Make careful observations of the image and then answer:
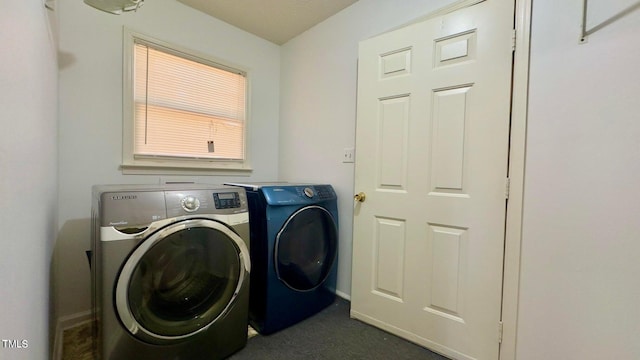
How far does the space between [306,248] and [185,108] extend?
1.48 meters

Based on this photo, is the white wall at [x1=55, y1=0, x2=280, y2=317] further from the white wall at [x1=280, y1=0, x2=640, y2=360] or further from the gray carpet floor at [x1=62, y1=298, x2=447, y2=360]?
the white wall at [x1=280, y1=0, x2=640, y2=360]

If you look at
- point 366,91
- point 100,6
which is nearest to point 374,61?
point 366,91

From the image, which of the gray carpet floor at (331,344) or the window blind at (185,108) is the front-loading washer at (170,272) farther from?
the window blind at (185,108)

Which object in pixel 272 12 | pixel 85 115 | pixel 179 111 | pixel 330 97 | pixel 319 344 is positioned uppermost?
pixel 272 12

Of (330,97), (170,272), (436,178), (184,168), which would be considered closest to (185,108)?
(184,168)

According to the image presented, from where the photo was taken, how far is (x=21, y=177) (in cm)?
65

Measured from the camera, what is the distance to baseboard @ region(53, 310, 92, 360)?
145cm

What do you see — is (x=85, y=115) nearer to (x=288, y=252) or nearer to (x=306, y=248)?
(x=288, y=252)

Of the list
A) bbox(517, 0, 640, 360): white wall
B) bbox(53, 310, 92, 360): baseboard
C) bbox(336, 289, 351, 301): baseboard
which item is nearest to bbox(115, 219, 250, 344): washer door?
bbox(53, 310, 92, 360): baseboard

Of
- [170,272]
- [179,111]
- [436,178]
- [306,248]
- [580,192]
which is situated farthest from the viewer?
[179,111]

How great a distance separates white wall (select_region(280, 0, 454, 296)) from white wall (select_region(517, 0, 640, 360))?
0.87 meters

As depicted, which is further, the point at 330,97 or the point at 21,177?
the point at 330,97

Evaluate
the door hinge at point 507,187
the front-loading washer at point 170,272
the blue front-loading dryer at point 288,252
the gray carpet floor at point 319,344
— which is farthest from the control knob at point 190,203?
→ the door hinge at point 507,187

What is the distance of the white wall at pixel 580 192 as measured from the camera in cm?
100
